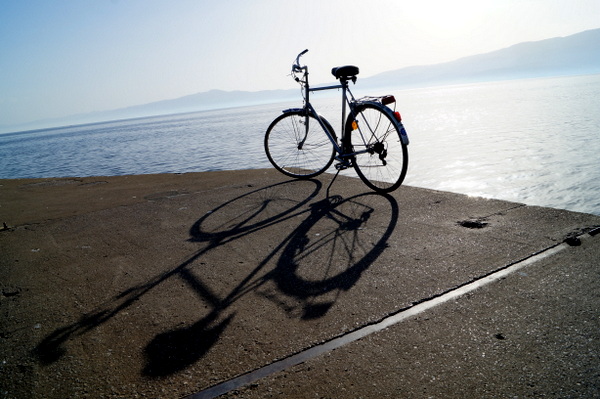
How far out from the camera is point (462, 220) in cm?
352

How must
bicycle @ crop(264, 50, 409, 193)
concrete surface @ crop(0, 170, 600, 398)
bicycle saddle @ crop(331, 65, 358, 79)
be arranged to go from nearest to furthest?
concrete surface @ crop(0, 170, 600, 398)
bicycle @ crop(264, 50, 409, 193)
bicycle saddle @ crop(331, 65, 358, 79)

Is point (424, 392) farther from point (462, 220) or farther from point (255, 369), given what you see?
point (462, 220)

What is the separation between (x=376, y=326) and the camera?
2.08 m

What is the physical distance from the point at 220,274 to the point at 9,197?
19.7 ft

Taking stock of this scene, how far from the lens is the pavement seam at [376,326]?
1.76m

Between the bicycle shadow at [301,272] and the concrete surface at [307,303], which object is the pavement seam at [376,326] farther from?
the bicycle shadow at [301,272]

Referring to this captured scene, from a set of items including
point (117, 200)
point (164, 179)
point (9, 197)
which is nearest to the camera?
point (117, 200)

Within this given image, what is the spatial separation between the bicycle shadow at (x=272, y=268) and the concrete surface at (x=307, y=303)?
14 millimetres

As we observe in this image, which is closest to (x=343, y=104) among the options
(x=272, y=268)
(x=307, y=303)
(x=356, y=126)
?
(x=356, y=126)

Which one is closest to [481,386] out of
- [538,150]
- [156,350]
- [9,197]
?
[156,350]

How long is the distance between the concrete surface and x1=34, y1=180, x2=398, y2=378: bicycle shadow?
1 centimetres

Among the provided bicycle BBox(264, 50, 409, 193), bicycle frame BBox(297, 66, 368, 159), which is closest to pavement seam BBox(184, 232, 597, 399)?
bicycle BBox(264, 50, 409, 193)

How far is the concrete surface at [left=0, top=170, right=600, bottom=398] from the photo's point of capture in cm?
175

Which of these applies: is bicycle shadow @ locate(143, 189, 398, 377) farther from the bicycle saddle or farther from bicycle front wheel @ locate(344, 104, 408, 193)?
the bicycle saddle
